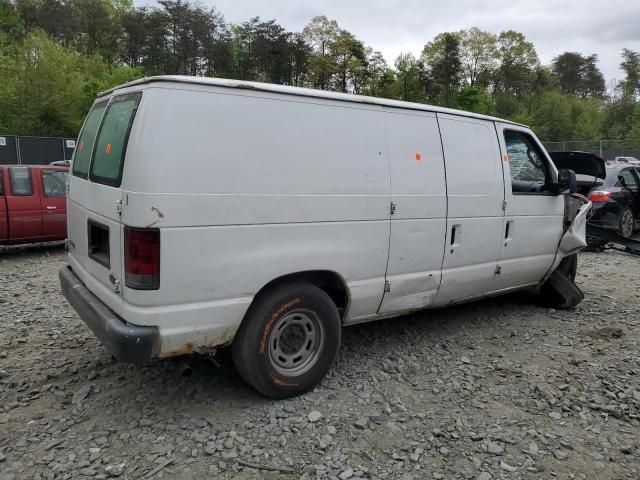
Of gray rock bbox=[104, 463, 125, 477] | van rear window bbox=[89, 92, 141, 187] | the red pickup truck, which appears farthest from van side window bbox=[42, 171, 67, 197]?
gray rock bbox=[104, 463, 125, 477]

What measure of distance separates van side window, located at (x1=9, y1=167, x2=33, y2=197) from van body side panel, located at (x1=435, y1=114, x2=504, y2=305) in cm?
713

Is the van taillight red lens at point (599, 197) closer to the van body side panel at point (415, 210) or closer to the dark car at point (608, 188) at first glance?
the dark car at point (608, 188)

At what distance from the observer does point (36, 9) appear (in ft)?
163

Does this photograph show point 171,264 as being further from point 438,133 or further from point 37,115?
point 37,115

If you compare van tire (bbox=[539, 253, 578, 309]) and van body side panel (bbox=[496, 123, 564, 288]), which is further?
van tire (bbox=[539, 253, 578, 309])

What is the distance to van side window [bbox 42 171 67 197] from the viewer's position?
8.52 m

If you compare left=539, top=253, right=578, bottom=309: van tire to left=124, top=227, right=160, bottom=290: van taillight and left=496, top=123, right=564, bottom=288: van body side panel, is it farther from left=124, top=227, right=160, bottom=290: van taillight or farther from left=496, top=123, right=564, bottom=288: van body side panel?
left=124, top=227, right=160, bottom=290: van taillight

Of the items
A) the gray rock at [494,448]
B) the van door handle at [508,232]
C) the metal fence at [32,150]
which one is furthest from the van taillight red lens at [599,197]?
the metal fence at [32,150]

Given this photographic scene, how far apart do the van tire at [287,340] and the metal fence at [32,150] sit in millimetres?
20731

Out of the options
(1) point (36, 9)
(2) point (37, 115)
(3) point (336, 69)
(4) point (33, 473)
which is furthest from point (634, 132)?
(1) point (36, 9)

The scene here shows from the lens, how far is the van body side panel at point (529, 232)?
190 inches

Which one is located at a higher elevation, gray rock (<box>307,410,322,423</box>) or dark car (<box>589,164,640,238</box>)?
dark car (<box>589,164,640,238</box>)

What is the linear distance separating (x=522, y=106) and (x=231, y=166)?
207ft

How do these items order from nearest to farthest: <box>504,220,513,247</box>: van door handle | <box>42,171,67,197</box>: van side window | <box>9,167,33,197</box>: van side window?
1. <box>504,220,513,247</box>: van door handle
2. <box>9,167,33,197</box>: van side window
3. <box>42,171,67,197</box>: van side window
